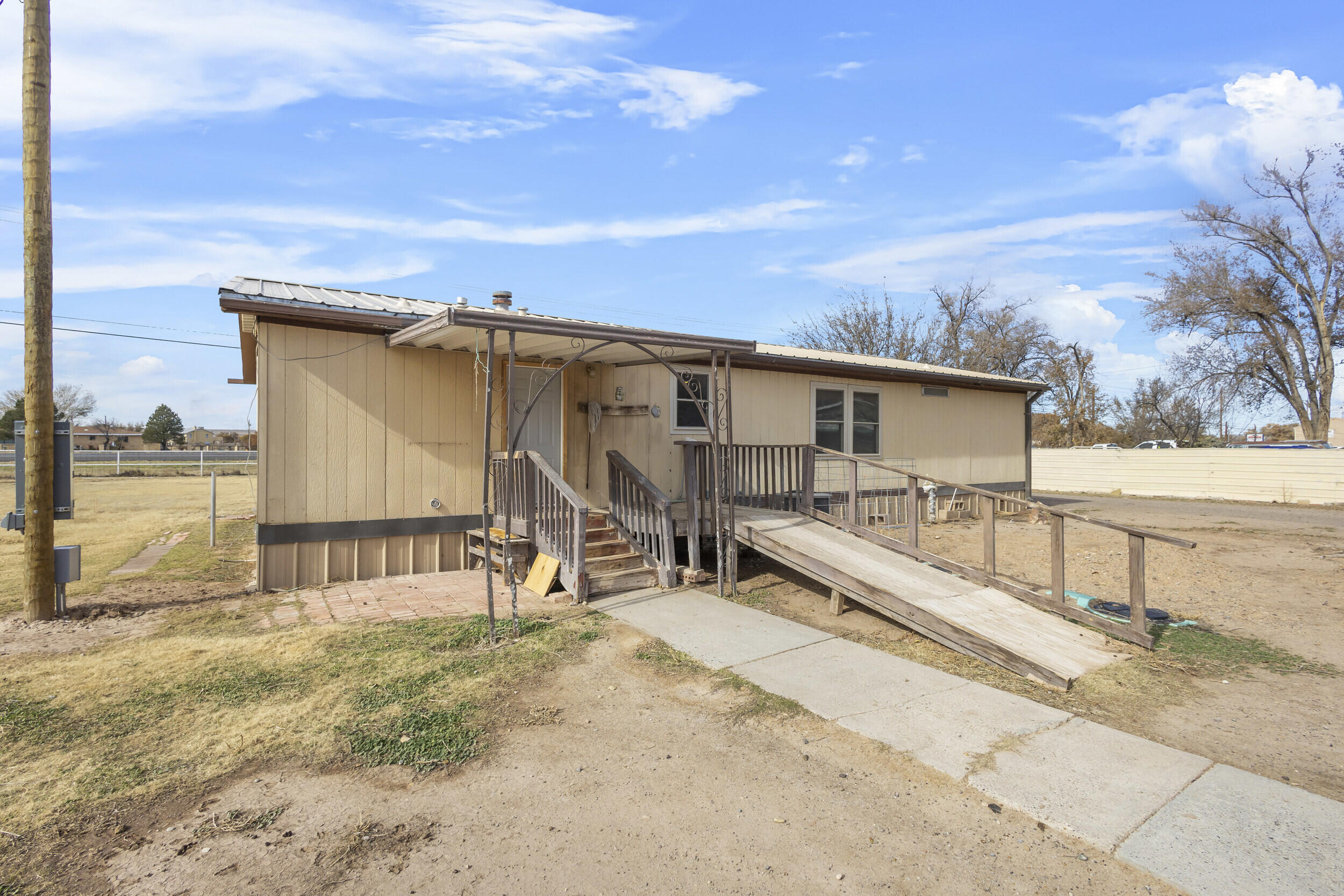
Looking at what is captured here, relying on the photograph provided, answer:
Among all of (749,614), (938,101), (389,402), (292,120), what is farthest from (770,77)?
(749,614)

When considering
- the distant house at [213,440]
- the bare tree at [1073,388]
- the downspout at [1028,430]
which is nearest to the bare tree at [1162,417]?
the bare tree at [1073,388]

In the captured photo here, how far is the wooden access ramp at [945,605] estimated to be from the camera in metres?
4.63

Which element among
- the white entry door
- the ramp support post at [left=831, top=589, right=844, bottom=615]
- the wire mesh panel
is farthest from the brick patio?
the wire mesh panel

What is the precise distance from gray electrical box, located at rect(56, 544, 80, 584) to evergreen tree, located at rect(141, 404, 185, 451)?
57.0m

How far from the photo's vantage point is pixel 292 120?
867cm

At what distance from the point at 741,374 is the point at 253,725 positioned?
729cm

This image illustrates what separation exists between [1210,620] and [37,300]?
10018mm

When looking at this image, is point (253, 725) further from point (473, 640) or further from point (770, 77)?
point (770, 77)

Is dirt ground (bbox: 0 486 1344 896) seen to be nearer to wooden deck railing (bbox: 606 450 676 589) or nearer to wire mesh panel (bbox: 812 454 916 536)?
wooden deck railing (bbox: 606 450 676 589)

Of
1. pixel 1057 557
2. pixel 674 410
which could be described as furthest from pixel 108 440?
pixel 1057 557

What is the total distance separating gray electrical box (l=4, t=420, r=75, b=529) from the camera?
5.68m

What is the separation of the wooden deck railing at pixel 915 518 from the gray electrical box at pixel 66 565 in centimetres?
531

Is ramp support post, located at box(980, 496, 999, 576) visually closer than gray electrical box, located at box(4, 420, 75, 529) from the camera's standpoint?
No

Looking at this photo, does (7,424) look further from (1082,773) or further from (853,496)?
(1082,773)
